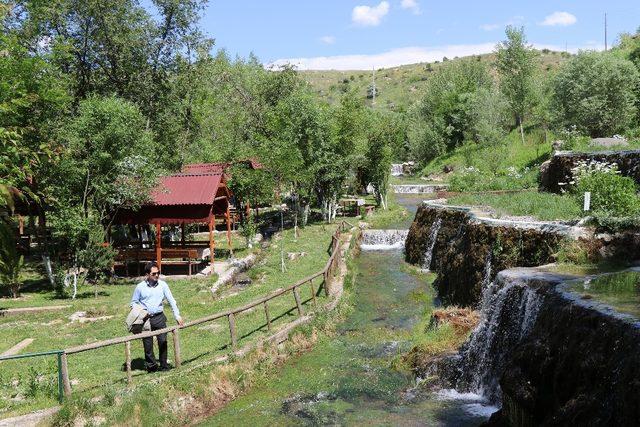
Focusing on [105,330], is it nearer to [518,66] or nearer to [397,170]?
[518,66]

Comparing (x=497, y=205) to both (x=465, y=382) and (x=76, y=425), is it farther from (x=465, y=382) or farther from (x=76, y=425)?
(x=76, y=425)

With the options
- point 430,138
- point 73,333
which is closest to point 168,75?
point 73,333

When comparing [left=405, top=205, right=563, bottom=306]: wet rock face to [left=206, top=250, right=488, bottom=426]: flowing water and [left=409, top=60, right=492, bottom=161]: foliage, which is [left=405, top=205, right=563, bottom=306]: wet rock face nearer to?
[left=206, top=250, right=488, bottom=426]: flowing water

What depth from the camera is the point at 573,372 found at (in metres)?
7.77

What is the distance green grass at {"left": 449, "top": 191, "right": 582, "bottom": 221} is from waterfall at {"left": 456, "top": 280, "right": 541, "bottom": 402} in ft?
18.8

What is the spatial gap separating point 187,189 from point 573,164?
60.6 feet

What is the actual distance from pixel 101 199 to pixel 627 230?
20130 mm

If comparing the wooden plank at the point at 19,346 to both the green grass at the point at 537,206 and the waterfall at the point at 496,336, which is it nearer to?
the waterfall at the point at 496,336

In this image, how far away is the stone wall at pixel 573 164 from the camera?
66.7ft

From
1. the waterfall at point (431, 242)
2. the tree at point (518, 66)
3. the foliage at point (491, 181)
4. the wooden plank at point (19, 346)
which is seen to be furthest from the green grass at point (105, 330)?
the tree at point (518, 66)

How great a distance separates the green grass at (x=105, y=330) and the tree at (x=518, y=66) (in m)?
39.3

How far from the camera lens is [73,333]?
610 inches

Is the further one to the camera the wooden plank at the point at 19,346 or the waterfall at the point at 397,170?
the waterfall at the point at 397,170

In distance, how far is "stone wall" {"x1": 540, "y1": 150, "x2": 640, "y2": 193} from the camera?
20328 millimetres
